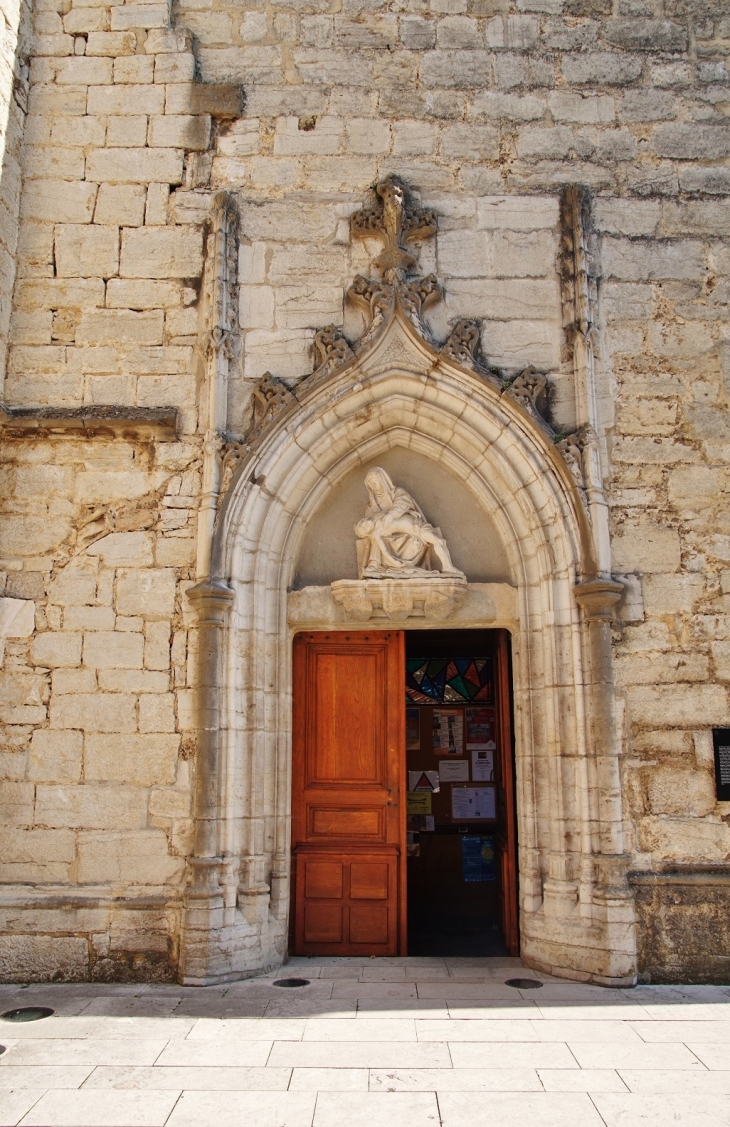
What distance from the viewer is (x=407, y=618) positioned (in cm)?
535

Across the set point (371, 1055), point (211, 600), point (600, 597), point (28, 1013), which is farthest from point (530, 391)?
point (28, 1013)

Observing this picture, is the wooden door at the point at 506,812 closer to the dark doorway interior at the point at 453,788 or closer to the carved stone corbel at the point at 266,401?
the dark doorway interior at the point at 453,788

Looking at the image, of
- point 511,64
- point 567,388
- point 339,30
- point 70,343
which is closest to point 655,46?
point 511,64

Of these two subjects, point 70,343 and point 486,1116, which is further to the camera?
point 70,343

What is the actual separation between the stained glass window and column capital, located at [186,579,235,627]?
2.09 metres

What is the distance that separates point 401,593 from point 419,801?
2.19m

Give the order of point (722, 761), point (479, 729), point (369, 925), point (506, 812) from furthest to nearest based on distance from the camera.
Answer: point (479, 729)
point (506, 812)
point (369, 925)
point (722, 761)

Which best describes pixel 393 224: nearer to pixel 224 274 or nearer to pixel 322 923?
pixel 224 274

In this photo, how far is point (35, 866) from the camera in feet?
16.0

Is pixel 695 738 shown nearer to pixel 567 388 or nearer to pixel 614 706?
pixel 614 706

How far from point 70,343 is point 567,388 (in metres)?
3.12

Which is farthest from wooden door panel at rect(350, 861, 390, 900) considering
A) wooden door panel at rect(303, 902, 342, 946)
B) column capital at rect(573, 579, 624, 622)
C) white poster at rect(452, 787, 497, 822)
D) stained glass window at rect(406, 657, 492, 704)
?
column capital at rect(573, 579, 624, 622)

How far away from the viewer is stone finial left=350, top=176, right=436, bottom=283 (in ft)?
17.8

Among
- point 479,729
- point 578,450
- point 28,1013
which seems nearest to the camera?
point 28,1013
